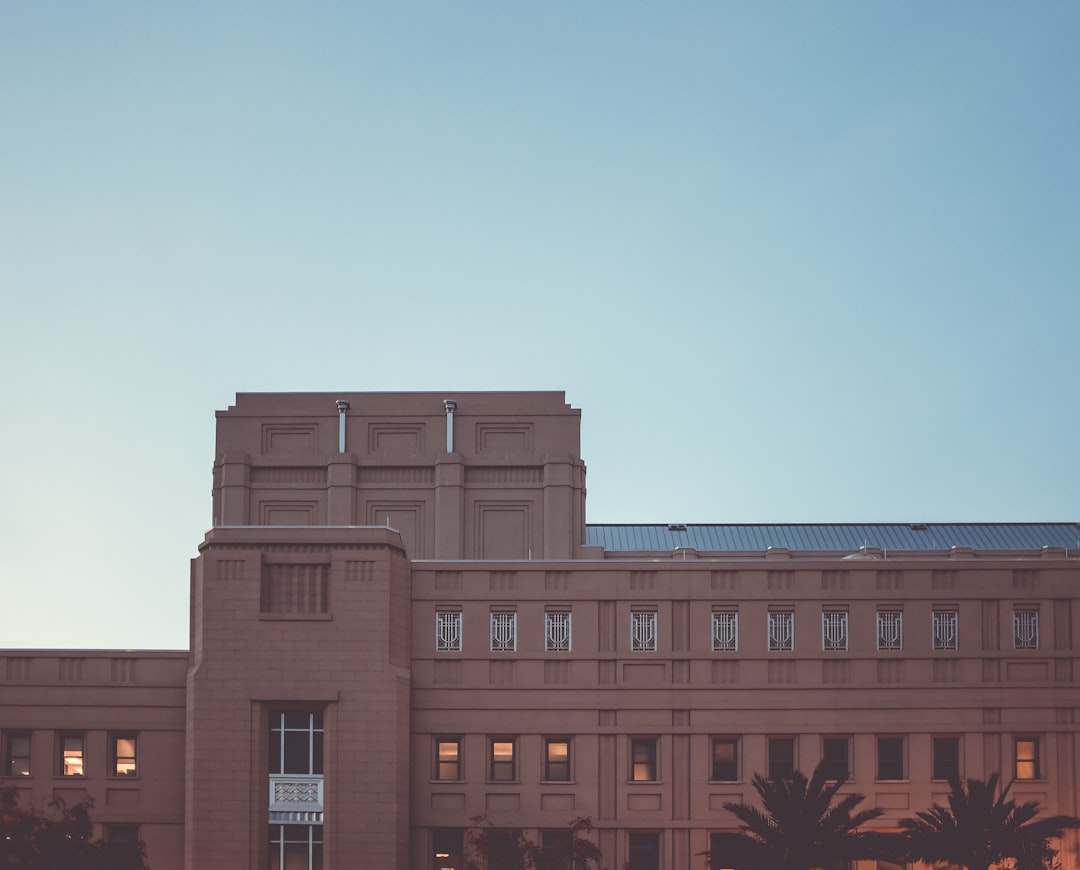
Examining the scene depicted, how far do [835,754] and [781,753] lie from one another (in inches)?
70.7

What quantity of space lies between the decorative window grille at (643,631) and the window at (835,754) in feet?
21.2

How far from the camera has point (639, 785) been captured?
49719 mm

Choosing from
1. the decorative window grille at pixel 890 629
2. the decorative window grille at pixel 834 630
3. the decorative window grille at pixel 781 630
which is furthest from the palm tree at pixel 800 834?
the decorative window grille at pixel 890 629

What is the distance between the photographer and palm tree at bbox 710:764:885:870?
141 ft

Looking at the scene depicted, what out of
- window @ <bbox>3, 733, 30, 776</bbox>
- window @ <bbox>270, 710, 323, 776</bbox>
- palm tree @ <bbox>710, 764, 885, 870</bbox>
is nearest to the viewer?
palm tree @ <bbox>710, 764, 885, 870</bbox>

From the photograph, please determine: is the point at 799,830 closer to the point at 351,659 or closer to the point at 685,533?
the point at 351,659

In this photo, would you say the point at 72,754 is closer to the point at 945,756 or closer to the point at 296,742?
the point at 296,742

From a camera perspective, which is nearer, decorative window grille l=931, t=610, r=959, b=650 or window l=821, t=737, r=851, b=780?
window l=821, t=737, r=851, b=780

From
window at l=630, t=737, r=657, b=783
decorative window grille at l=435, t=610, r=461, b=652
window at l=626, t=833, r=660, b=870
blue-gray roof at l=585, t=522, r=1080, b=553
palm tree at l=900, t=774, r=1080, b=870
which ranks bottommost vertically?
window at l=626, t=833, r=660, b=870

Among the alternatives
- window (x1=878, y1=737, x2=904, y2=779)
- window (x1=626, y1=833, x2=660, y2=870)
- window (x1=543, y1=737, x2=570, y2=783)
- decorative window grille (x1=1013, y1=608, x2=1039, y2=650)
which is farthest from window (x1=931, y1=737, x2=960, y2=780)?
window (x1=543, y1=737, x2=570, y2=783)

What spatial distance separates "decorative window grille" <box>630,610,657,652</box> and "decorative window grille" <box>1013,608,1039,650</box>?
39.3 feet

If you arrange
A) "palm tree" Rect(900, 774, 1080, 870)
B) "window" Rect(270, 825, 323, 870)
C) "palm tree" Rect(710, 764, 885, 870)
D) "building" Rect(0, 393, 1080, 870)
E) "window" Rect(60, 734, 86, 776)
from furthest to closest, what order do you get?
1. "window" Rect(60, 734, 86, 776)
2. "building" Rect(0, 393, 1080, 870)
3. "window" Rect(270, 825, 323, 870)
4. "palm tree" Rect(900, 774, 1080, 870)
5. "palm tree" Rect(710, 764, 885, 870)

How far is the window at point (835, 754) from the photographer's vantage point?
164 ft

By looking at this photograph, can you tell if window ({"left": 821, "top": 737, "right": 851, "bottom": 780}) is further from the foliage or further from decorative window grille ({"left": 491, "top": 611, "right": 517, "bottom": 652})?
the foliage
